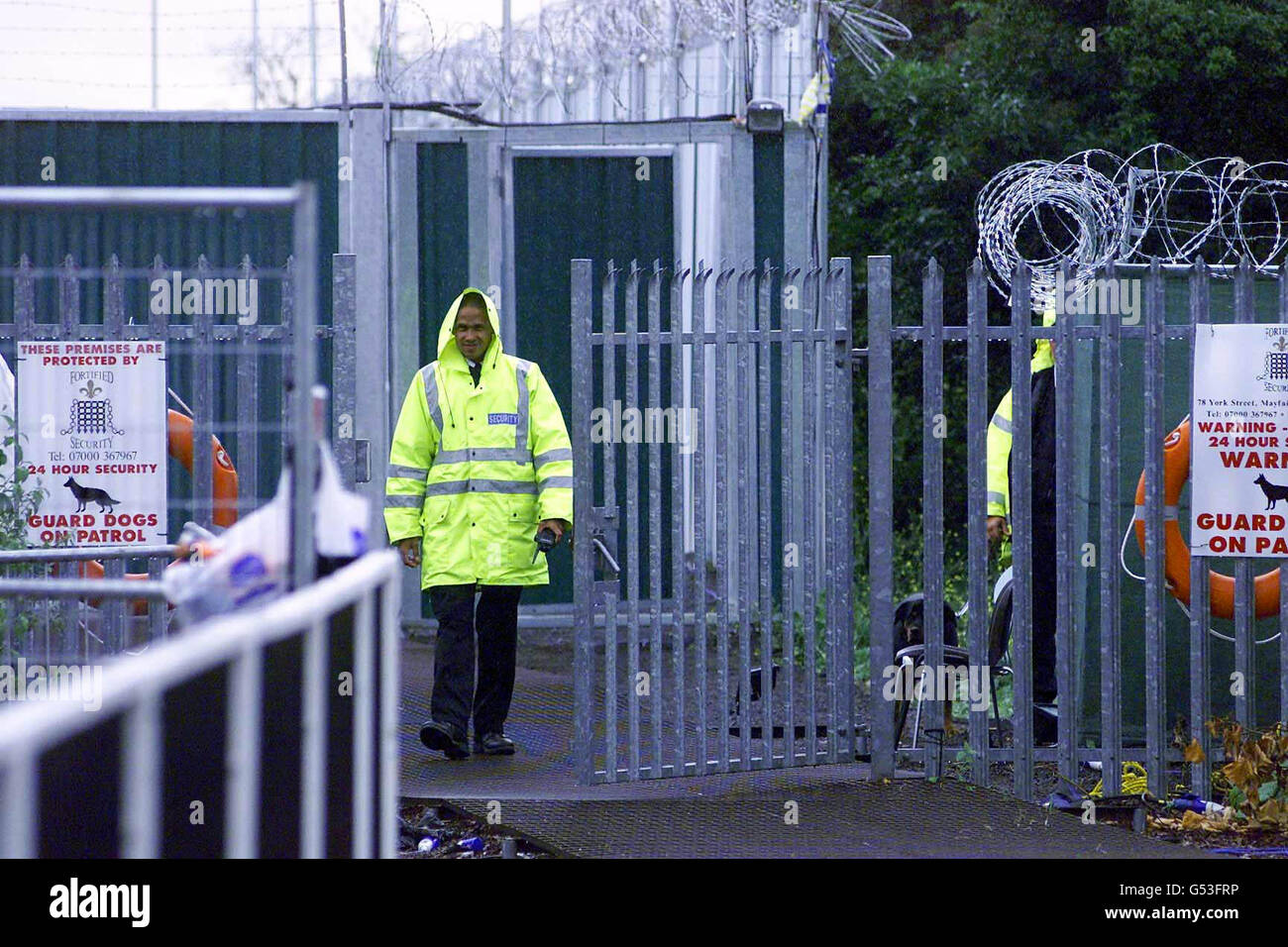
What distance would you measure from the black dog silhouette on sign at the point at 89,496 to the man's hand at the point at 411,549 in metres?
1.32

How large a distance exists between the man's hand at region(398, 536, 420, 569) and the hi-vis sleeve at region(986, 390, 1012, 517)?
235 cm

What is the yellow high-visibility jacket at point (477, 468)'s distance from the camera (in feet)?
24.1

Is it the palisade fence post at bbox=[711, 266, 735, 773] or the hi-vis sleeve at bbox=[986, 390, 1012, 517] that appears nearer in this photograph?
the palisade fence post at bbox=[711, 266, 735, 773]

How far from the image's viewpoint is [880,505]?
264 inches

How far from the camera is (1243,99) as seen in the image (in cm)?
1736

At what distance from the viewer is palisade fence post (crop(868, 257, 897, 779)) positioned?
670 centimetres

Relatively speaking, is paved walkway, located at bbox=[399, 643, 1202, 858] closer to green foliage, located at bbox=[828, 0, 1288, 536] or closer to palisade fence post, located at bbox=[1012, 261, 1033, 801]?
palisade fence post, located at bbox=[1012, 261, 1033, 801]

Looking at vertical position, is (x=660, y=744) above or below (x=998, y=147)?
below

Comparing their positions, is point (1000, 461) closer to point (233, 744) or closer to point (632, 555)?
point (632, 555)

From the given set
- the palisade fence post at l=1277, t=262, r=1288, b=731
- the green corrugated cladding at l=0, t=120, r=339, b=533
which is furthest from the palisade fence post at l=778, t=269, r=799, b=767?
the green corrugated cladding at l=0, t=120, r=339, b=533

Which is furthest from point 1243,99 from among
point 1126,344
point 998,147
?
point 1126,344

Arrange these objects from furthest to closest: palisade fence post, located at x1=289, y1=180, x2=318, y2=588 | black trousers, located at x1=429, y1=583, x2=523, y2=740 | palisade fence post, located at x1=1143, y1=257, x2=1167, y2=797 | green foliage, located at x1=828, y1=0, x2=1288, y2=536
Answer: green foliage, located at x1=828, y1=0, x2=1288, y2=536 → black trousers, located at x1=429, y1=583, x2=523, y2=740 → palisade fence post, located at x1=1143, y1=257, x2=1167, y2=797 → palisade fence post, located at x1=289, y1=180, x2=318, y2=588

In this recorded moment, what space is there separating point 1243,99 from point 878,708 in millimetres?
12542
